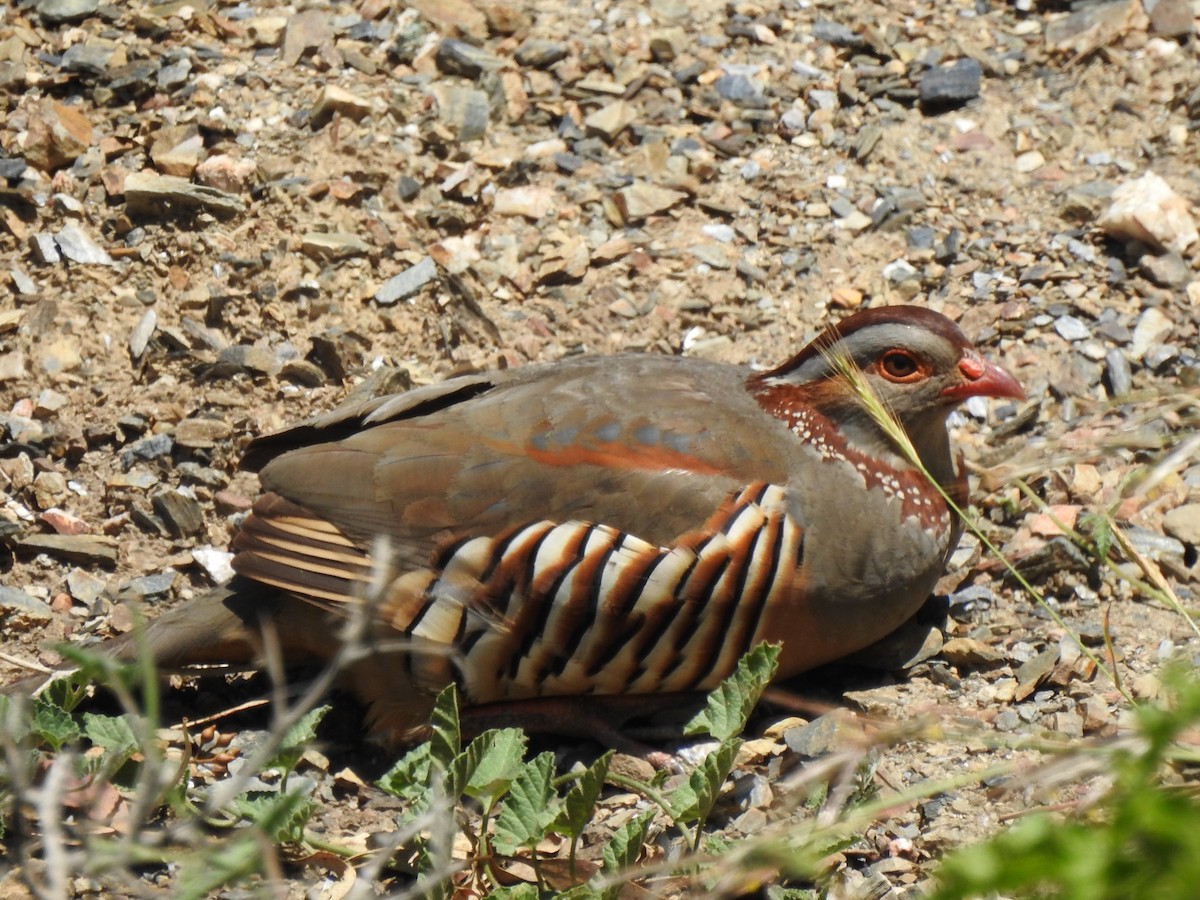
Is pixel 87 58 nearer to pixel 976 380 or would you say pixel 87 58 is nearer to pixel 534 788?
pixel 976 380

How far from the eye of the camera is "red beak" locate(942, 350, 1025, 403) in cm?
488

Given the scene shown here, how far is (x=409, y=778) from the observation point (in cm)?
381

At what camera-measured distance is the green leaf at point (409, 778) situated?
3799 millimetres

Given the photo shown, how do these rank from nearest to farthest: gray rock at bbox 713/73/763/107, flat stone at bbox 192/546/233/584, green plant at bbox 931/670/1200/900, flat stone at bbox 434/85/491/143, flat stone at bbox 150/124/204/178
Result: green plant at bbox 931/670/1200/900
flat stone at bbox 192/546/233/584
flat stone at bbox 150/124/204/178
flat stone at bbox 434/85/491/143
gray rock at bbox 713/73/763/107

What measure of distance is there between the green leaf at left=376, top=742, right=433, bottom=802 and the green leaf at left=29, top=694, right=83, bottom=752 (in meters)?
0.92

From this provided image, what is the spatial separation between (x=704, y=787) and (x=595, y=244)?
334 cm

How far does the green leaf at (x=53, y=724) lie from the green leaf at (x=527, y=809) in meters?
1.26

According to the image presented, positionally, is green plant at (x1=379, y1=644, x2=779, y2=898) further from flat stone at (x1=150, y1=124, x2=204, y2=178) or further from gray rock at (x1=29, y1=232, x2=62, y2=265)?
flat stone at (x1=150, y1=124, x2=204, y2=178)

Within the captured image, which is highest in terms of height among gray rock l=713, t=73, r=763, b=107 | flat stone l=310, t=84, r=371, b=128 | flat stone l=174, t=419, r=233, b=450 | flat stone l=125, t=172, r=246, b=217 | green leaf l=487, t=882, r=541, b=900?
flat stone l=310, t=84, r=371, b=128

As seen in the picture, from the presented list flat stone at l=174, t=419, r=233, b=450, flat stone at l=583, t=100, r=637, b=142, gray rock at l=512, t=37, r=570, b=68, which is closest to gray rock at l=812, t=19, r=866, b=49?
flat stone at l=583, t=100, r=637, b=142

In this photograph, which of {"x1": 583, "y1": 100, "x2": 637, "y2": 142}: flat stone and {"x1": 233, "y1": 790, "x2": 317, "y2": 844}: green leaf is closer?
{"x1": 233, "y1": 790, "x2": 317, "y2": 844}: green leaf

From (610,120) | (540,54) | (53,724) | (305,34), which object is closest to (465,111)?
(540,54)

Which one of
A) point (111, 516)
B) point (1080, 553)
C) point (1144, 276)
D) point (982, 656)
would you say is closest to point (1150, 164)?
point (1144, 276)

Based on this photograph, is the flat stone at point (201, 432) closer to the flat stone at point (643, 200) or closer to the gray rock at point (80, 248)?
the gray rock at point (80, 248)
